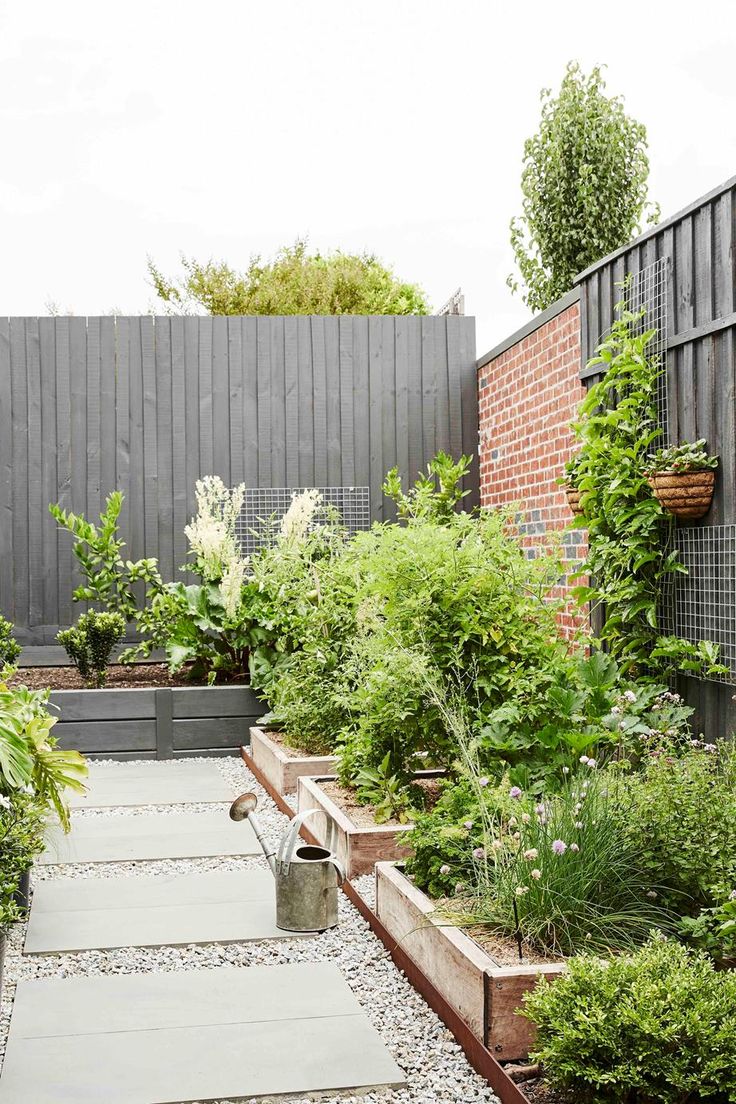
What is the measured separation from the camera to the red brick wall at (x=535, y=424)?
6426 mm

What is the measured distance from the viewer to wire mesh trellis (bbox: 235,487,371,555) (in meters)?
8.91

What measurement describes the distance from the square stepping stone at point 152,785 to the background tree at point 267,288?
48.0ft

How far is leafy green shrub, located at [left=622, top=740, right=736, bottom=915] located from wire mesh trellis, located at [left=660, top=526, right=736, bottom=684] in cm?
126

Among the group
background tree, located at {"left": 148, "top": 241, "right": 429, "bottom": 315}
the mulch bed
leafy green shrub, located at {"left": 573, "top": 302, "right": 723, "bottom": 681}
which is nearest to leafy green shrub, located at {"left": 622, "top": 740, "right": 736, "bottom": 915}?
leafy green shrub, located at {"left": 573, "top": 302, "right": 723, "bottom": 681}

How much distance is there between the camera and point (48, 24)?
12484 mm

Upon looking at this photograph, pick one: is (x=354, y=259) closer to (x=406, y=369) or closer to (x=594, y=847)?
(x=406, y=369)

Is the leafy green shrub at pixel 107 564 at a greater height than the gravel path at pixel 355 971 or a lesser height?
greater

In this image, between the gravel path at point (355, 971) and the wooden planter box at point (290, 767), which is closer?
the gravel path at point (355, 971)

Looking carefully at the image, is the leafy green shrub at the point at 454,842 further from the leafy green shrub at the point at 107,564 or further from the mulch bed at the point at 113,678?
the leafy green shrub at the point at 107,564

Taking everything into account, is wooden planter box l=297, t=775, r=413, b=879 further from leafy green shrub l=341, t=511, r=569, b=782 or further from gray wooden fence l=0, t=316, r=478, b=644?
gray wooden fence l=0, t=316, r=478, b=644

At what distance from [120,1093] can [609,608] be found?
10.9 ft

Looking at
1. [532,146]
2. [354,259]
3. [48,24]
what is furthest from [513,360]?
[354,259]

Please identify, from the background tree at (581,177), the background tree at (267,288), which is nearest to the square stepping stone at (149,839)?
the background tree at (581,177)

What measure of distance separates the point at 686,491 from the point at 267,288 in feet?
56.0
